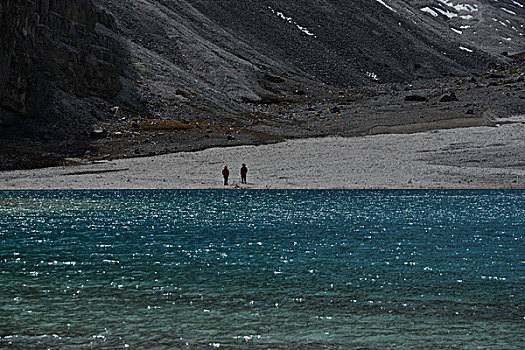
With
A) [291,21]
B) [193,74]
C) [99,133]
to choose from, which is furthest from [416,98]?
[291,21]

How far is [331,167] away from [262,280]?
157ft

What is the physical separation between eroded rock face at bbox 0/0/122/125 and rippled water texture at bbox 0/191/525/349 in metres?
46.9

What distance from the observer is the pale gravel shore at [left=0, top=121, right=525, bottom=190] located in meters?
56.8

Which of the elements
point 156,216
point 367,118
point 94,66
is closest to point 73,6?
point 94,66

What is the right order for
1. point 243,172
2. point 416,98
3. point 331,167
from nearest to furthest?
point 243,172
point 331,167
point 416,98

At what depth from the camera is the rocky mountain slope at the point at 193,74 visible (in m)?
75.8

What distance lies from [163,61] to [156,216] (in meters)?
82.1

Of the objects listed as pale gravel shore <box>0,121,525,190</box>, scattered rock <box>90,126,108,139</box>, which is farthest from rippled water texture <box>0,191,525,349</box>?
scattered rock <box>90,126,108,139</box>

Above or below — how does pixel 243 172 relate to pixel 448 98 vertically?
below

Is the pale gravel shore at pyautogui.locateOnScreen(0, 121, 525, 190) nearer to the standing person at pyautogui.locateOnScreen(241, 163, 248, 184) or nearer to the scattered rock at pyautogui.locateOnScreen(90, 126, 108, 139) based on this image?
the standing person at pyautogui.locateOnScreen(241, 163, 248, 184)

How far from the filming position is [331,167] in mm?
64250

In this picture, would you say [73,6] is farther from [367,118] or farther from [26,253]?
[26,253]

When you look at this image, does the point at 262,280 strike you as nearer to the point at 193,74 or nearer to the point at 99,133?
the point at 99,133

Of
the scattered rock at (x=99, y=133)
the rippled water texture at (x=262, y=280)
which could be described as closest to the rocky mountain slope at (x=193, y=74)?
the scattered rock at (x=99, y=133)
